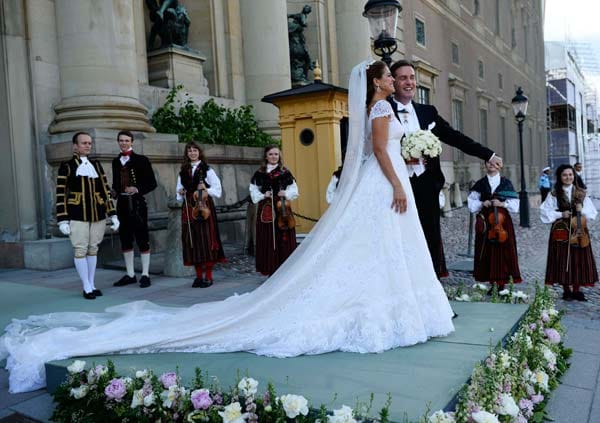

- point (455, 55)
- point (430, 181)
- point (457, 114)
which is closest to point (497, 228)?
point (430, 181)

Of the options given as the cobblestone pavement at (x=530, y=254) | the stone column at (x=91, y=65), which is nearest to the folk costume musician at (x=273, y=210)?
the cobblestone pavement at (x=530, y=254)

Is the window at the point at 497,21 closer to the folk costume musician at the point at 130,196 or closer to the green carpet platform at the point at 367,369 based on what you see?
the folk costume musician at the point at 130,196

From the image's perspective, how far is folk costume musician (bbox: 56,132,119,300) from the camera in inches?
239

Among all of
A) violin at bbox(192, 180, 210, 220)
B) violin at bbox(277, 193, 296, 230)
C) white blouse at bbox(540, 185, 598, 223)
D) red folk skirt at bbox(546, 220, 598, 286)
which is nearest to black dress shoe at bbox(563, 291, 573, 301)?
red folk skirt at bbox(546, 220, 598, 286)

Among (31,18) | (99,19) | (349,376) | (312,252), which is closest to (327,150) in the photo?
(99,19)

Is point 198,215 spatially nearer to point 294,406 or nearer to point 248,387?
point 248,387

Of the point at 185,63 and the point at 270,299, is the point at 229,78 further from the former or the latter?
the point at 270,299

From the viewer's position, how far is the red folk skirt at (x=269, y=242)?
22.7 feet

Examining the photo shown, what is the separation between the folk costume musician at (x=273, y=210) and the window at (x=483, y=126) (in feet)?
76.3

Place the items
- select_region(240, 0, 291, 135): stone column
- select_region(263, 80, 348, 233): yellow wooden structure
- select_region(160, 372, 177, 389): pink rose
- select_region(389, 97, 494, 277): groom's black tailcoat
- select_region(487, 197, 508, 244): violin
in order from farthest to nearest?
select_region(240, 0, 291, 135): stone column, select_region(263, 80, 348, 233): yellow wooden structure, select_region(487, 197, 508, 244): violin, select_region(389, 97, 494, 277): groom's black tailcoat, select_region(160, 372, 177, 389): pink rose

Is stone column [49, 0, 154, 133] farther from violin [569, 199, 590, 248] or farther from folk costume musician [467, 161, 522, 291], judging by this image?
violin [569, 199, 590, 248]

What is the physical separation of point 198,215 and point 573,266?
162 inches

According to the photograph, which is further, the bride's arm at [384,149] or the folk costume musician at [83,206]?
the folk costume musician at [83,206]

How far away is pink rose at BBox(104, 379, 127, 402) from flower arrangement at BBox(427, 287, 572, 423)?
1.55 meters
